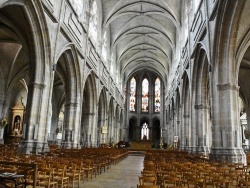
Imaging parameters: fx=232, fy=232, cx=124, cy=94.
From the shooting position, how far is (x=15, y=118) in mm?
26516

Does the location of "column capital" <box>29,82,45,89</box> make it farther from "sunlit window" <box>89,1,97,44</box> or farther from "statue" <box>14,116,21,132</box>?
"statue" <box>14,116,21,132</box>

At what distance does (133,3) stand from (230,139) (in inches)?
770

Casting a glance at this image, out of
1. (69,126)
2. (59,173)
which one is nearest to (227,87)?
(59,173)

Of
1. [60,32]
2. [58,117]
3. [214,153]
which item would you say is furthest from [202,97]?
[58,117]

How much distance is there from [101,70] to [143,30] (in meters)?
10.9

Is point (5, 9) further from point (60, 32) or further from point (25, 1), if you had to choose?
point (60, 32)

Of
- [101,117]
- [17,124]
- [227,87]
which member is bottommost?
[17,124]

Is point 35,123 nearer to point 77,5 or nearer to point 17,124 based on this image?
point 77,5

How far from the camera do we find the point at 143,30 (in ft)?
109

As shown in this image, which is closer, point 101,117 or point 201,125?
point 201,125

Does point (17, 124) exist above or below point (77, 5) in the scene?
below

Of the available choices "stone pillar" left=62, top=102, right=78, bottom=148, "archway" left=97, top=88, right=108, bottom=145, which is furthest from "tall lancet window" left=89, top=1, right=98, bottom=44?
"stone pillar" left=62, top=102, right=78, bottom=148

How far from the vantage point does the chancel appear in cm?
1150

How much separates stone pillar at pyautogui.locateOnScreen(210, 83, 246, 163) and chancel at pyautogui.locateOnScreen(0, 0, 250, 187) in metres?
0.05
